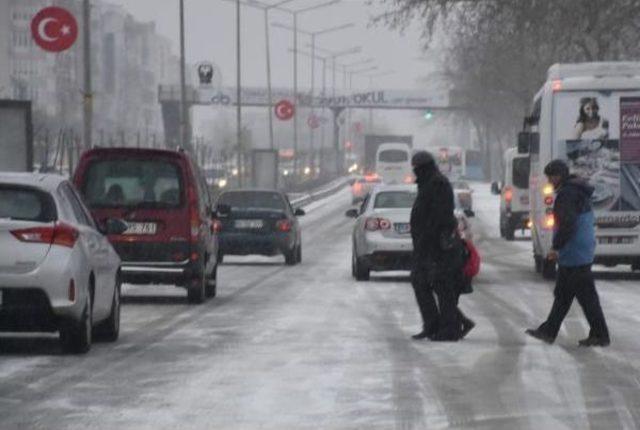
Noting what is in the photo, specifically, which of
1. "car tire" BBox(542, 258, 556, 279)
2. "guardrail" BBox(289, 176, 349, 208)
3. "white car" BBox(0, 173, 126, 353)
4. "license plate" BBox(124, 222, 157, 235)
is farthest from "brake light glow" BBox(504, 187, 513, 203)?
"white car" BBox(0, 173, 126, 353)

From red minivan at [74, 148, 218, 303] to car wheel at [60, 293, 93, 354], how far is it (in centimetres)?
769

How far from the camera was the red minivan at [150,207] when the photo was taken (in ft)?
84.6

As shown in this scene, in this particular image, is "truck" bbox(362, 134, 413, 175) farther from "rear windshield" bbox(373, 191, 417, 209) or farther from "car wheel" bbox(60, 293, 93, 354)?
"car wheel" bbox(60, 293, 93, 354)

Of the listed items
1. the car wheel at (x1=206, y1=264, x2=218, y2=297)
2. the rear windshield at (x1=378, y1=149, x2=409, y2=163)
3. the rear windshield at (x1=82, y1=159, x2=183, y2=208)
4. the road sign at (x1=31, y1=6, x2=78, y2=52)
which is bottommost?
the rear windshield at (x1=378, y1=149, x2=409, y2=163)

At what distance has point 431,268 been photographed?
19688 millimetres

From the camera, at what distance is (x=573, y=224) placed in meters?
19.2

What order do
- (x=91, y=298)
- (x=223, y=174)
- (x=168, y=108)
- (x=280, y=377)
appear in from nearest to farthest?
(x=280, y=377)
(x=91, y=298)
(x=223, y=174)
(x=168, y=108)

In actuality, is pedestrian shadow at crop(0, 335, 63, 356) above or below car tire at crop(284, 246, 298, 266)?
above

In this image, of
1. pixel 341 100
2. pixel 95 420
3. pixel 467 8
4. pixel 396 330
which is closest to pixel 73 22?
pixel 467 8

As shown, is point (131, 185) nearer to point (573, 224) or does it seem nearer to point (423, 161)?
point (423, 161)

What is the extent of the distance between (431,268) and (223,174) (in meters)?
82.8

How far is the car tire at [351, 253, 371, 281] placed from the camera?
106 feet

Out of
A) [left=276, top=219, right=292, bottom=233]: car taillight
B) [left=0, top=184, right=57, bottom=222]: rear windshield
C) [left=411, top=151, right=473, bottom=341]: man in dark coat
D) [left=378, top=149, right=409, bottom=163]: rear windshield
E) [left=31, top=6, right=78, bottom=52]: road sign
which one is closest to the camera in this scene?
[left=0, top=184, right=57, bottom=222]: rear windshield

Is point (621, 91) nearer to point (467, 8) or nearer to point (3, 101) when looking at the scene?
point (3, 101)
